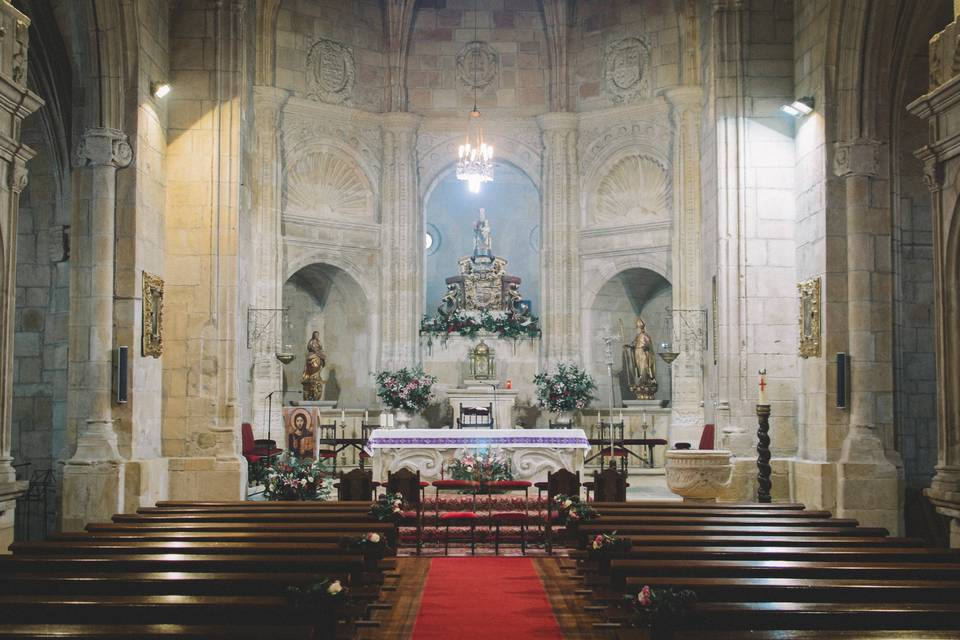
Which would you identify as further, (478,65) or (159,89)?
(478,65)

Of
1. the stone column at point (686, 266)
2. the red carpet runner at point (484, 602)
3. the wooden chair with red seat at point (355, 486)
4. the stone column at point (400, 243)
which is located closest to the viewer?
the red carpet runner at point (484, 602)

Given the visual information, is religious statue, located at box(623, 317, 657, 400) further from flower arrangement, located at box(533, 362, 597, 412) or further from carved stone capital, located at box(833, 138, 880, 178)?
carved stone capital, located at box(833, 138, 880, 178)

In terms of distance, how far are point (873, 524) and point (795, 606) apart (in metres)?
7.23

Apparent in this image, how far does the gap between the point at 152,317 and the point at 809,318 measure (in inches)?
316

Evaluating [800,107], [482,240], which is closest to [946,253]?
[800,107]

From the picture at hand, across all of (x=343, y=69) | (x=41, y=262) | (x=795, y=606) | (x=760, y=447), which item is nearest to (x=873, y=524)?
(x=760, y=447)

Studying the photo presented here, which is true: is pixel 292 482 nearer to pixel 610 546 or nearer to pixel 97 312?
pixel 97 312

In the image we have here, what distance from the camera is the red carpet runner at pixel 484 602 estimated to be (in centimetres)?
739

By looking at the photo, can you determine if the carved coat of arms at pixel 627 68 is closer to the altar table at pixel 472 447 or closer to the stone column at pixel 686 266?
the stone column at pixel 686 266

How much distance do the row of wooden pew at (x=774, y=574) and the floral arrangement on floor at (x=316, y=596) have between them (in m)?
1.53

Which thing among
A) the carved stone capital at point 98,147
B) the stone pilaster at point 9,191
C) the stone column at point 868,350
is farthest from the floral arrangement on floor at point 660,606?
the carved stone capital at point 98,147

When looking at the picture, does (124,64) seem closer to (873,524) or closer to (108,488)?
(108,488)

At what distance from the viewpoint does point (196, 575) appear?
243 inches

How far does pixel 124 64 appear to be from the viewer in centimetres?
1229
